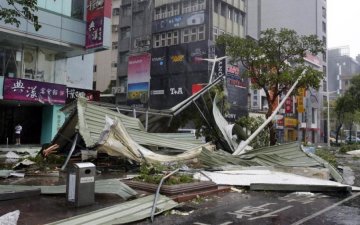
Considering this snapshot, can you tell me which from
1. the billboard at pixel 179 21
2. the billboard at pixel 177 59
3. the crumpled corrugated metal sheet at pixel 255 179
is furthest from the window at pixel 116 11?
the crumpled corrugated metal sheet at pixel 255 179

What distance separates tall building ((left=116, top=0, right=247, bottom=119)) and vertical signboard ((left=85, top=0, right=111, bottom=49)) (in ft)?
59.0

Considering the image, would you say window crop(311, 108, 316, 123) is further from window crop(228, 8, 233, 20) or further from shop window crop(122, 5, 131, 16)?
shop window crop(122, 5, 131, 16)

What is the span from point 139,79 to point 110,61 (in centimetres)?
988

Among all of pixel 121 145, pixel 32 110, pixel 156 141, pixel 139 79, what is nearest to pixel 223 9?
pixel 139 79

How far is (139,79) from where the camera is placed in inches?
1879

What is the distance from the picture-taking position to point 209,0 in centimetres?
4434

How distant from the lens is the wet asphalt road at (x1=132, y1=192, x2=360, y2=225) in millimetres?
7203

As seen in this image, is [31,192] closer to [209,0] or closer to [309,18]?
[209,0]

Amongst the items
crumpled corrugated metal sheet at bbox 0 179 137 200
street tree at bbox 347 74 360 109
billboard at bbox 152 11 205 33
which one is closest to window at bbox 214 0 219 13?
billboard at bbox 152 11 205 33

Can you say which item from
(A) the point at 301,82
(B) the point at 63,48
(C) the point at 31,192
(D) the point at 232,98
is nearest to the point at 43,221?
(C) the point at 31,192

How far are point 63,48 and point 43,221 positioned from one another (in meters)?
22.3

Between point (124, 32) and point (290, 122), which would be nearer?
point (124, 32)

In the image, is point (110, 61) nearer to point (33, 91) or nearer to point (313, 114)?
point (33, 91)

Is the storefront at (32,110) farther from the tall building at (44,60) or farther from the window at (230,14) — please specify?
the window at (230,14)
